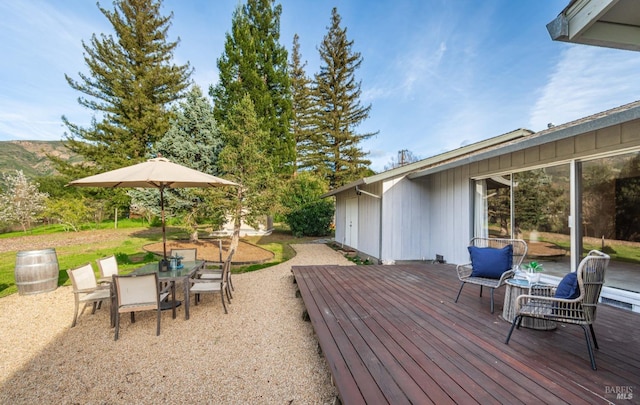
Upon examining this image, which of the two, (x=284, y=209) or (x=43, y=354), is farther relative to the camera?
(x=284, y=209)

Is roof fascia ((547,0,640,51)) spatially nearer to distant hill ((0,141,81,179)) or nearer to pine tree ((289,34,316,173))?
pine tree ((289,34,316,173))

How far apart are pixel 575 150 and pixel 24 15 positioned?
1435cm

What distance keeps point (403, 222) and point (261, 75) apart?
38.2 feet

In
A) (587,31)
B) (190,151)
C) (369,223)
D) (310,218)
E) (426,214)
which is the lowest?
(310,218)

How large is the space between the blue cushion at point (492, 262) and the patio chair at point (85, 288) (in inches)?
208

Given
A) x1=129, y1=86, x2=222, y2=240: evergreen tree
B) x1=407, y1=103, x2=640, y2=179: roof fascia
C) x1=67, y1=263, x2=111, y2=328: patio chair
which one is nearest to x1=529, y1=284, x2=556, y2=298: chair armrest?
x1=407, y1=103, x2=640, y2=179: roof fascia

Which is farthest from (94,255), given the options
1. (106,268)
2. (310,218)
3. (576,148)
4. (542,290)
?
(576,148)

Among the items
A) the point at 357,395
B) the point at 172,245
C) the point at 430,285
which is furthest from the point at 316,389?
the point at 172,245

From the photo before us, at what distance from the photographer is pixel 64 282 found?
618cm

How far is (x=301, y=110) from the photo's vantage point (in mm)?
22719

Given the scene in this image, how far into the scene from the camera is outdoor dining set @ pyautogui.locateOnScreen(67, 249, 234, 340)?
3.50 m

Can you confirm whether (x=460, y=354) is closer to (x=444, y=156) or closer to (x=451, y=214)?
(x=451, y=214)

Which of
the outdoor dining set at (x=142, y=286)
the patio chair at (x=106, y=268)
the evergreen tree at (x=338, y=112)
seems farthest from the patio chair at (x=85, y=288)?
the evergreen tree at (x=338, y=112)

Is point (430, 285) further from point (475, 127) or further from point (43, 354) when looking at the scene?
point (475, 127)
